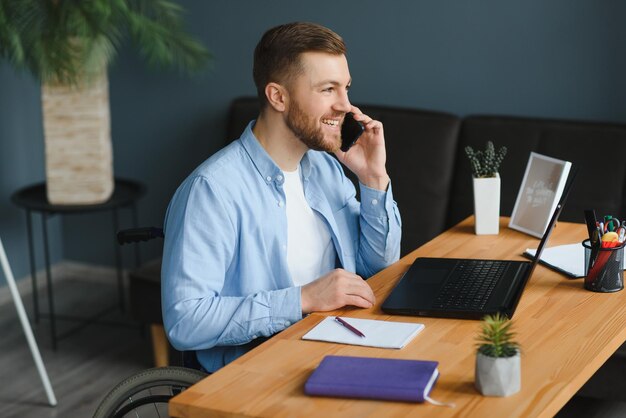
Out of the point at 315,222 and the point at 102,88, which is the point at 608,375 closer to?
the point at 315,222

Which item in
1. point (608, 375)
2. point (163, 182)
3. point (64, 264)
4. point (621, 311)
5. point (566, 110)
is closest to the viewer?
point (621, 311)

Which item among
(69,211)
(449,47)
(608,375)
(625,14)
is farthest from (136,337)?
(625,14)

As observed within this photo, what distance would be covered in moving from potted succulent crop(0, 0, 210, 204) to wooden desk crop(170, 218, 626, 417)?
5.96ft

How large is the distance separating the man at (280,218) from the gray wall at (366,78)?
53.5 inches

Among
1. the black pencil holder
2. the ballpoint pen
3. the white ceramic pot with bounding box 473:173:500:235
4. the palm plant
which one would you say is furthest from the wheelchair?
the palm plant

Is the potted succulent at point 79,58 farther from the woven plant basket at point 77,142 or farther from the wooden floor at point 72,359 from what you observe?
the wooden floor at point 72,359

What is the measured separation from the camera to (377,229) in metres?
2.44

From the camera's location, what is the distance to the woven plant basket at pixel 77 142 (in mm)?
3787

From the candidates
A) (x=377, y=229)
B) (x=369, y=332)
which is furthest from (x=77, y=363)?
(x=369, y=332)

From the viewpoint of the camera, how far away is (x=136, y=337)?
13.4 ft

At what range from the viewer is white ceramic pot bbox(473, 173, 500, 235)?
8.89ft

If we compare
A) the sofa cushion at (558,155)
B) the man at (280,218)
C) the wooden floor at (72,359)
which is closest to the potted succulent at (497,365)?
the man at (280,218)

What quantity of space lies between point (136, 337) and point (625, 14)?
7.45 feet

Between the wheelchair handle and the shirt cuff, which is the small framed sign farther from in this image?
the wheelchair handle
